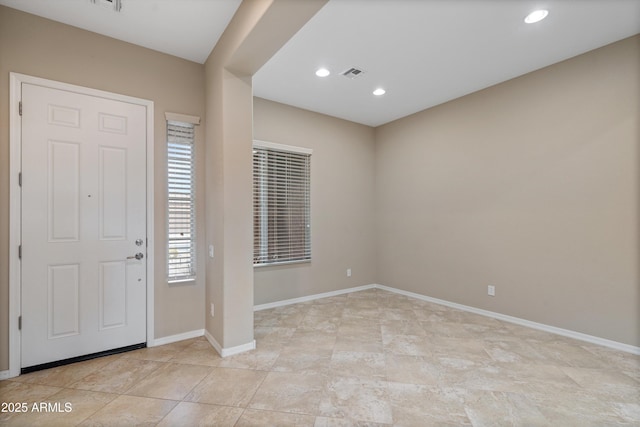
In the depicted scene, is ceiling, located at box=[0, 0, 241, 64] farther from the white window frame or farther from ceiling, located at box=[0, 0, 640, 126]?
the white window frame

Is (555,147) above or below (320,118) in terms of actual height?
below

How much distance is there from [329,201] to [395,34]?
266 centimetres

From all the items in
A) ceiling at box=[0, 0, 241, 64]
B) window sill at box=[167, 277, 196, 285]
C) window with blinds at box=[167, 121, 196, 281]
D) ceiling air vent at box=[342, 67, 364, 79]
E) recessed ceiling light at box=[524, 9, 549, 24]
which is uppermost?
ceiling at box=[0, 0, 241, 64]

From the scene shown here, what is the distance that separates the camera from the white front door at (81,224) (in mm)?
2426

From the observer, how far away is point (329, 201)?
4.82 metres

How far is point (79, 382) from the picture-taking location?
225 centimetres

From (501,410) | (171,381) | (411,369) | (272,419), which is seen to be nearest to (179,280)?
(171,381)

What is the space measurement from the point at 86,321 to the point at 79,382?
55cm

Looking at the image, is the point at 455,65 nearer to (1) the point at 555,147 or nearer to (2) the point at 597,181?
(1) the point at 555,147

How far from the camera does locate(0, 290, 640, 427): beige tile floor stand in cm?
187

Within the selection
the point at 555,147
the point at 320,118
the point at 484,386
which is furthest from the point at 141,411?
the point at 555,147

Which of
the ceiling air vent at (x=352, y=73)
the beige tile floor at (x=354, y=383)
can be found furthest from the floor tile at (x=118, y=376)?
the ceiling air vent at (x=352, y=73)

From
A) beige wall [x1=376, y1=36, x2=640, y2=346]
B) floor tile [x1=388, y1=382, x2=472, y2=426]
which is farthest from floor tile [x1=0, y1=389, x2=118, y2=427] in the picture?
beige wall [x1=376, y1=36, x2=640, y2=346]

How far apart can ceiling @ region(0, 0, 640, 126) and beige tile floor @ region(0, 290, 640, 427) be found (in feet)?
9.91
